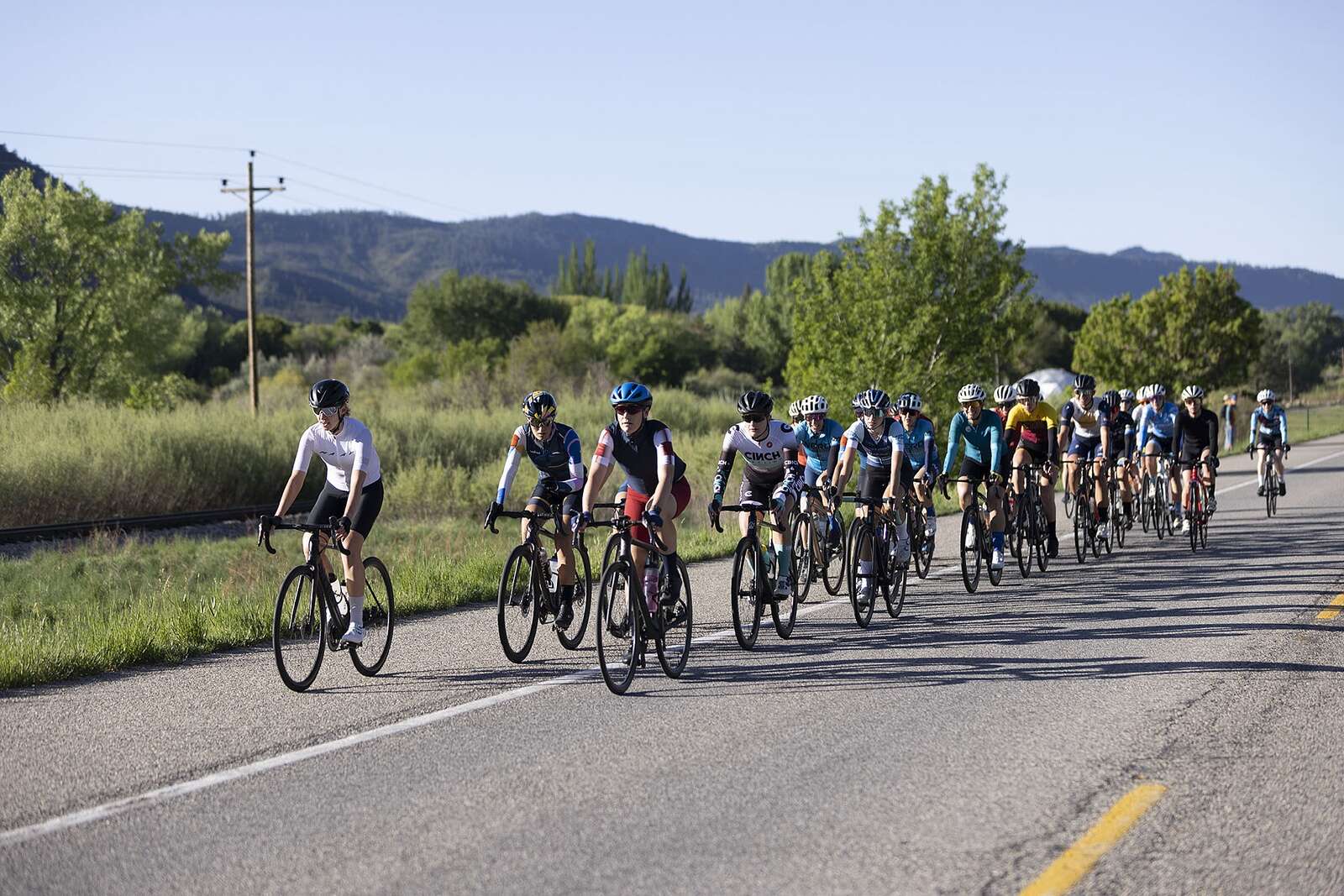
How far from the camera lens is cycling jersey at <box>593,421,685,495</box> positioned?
905cm

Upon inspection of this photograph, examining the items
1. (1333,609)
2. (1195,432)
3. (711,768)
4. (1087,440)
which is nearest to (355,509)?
(711,768)

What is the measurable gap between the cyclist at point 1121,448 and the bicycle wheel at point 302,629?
11899mm

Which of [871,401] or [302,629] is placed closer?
[302,629]

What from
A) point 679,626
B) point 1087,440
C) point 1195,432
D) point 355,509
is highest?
point 1195,432

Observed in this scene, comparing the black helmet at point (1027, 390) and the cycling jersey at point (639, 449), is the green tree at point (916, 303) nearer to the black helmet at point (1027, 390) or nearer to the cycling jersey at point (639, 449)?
the black helmet at point (1027, 390)

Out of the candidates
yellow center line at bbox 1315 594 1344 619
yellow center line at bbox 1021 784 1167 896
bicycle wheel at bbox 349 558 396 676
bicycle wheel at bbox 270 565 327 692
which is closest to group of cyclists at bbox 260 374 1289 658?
bicycle wheel at bbox 270 565 327 692

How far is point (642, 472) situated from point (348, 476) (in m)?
2.06

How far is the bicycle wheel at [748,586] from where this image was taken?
31.8ft

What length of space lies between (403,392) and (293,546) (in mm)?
32160

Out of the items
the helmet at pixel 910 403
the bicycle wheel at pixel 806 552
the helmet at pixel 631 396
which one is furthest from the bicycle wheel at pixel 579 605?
the helmet at pixel 910 403

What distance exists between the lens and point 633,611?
8.48m

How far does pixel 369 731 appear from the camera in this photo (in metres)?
7.25

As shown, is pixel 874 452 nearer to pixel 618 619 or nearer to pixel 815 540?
pixel 815 540

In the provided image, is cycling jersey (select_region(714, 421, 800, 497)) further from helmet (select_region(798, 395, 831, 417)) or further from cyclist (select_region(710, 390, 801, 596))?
helmet (select_region(798, 395, 831, 417))
